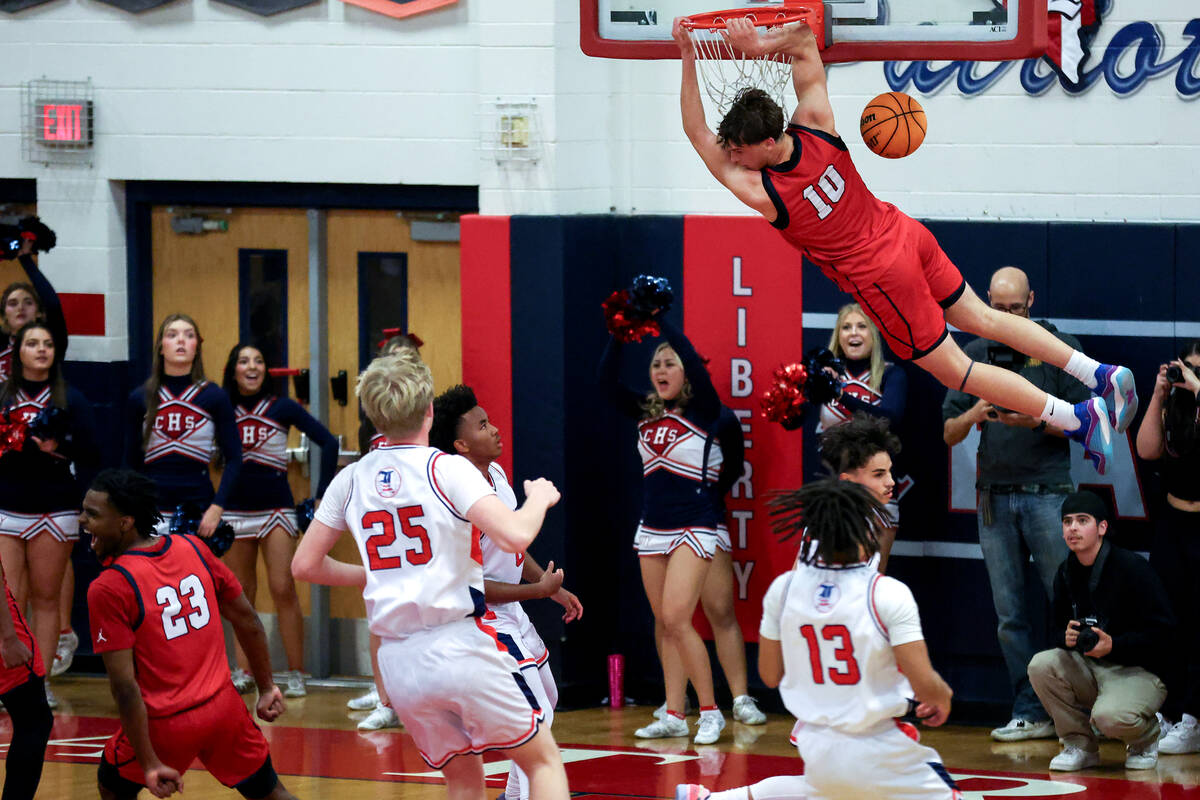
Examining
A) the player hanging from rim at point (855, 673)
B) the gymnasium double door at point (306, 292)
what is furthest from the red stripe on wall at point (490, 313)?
the player hanging from rim at point (855, 673)

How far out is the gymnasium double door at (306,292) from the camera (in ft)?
33.1

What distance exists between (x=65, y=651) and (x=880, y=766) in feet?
21.9

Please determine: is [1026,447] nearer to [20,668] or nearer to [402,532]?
[402,532]

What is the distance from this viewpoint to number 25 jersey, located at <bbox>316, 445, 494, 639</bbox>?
5.30 m

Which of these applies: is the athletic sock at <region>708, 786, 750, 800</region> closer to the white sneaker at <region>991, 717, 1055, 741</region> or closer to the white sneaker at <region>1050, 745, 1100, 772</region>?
the white sneaker at <region>1050, 745, 1100, 772</region>

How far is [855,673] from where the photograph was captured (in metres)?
4.86

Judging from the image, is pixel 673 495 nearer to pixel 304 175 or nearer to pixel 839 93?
pixel 839 93

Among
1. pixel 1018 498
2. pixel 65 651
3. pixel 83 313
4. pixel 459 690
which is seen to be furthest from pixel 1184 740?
pixel 83 313

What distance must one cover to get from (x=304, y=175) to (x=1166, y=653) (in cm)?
539

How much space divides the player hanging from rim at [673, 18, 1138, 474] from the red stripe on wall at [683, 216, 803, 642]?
264 centimetres

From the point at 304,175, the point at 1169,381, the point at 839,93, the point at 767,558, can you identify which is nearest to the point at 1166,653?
the point at 1169,381

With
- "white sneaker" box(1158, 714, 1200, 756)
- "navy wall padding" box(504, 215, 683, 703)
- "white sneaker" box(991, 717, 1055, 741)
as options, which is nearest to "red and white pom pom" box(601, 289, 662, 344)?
"navy wall padding" box(504, 215, 683, 703)

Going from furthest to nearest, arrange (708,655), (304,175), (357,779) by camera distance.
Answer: (304,175) → (708,655) → (357,779)

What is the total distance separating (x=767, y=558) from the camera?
9367 mm
